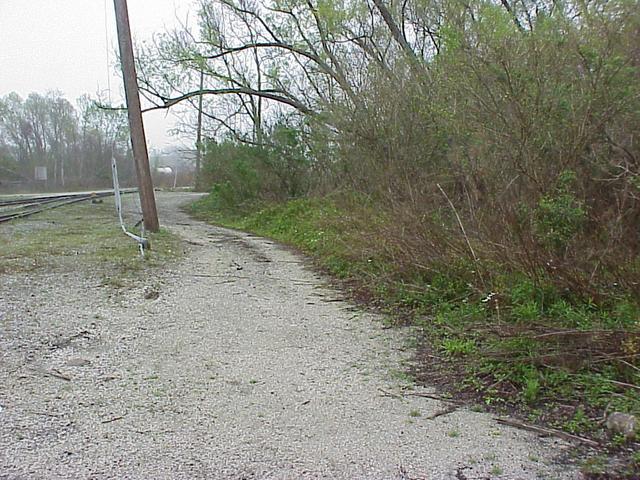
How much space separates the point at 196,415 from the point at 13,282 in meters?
5.28

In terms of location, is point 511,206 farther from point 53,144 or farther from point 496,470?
point 53,144

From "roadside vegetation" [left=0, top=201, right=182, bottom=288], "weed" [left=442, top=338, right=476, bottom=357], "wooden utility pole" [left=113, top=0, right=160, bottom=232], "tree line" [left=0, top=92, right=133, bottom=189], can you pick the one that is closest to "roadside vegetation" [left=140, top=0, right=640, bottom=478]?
"weed" [left=442, top=338, right=476, bottom=357]

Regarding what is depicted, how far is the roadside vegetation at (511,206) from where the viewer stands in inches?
164

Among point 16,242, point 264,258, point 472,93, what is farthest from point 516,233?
point 16,242

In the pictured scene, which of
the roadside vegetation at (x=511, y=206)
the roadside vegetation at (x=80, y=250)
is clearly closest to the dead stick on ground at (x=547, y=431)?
the roadside vegetation at (x=511, y=206)

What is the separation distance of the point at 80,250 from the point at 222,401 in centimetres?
788

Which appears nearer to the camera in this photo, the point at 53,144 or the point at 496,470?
the point at 496,470

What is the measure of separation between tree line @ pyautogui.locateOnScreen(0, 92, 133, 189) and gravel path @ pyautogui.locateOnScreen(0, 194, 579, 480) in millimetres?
48487

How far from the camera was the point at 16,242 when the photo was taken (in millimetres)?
11703

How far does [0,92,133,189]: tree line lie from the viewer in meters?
53.3

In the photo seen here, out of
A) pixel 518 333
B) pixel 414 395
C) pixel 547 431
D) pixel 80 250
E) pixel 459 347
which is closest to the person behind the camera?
pixel 547 431

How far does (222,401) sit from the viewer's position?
3.98 meters

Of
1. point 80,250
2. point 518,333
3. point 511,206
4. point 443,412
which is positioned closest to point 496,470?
point 443,412

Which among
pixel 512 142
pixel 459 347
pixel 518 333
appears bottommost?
pixel 459 347
